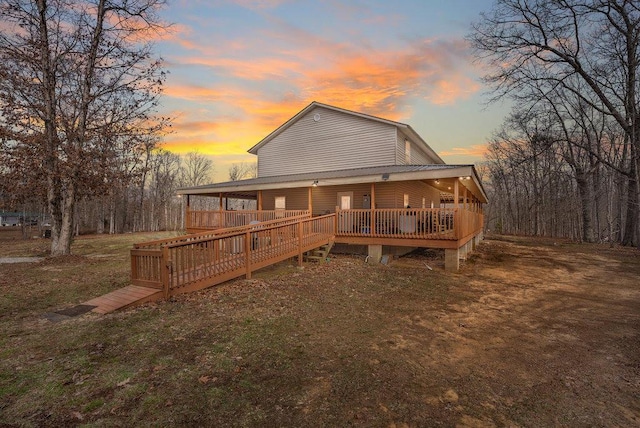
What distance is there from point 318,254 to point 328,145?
8.78m

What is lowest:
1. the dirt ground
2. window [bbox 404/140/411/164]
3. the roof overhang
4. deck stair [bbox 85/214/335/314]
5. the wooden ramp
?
the dirt ground

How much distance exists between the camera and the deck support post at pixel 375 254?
38.9ft

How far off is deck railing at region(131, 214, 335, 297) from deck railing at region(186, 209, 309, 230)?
433 cm

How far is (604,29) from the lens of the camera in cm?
1472

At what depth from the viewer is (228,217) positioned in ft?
52.4

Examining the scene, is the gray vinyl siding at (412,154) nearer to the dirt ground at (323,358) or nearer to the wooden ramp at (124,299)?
the dirt ground at (323,358)

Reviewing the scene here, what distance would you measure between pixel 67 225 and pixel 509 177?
4588cm

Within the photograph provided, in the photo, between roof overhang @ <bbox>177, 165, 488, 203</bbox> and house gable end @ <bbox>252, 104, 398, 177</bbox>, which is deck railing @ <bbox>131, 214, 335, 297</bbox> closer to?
roof overhang @ <bbox>177, 165, 488, 203</bbox>

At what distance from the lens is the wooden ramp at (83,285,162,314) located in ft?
18.6

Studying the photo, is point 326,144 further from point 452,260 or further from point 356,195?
point 452,260

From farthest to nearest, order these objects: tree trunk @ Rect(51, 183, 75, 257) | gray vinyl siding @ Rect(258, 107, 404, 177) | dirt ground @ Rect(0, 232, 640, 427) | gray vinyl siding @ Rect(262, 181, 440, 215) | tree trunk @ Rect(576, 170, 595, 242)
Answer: tree trunk @ Rect(576, 170, 595, 242) < gray vinyl siding @ Rect(258, 107, 404, 177) < gray vinyl siding @ Rect(262, 181, 440, 215) < tree trunk @ Rect(51, 183, 75, 257) < dirt ground @ Rect(0, 232, 640, 427)

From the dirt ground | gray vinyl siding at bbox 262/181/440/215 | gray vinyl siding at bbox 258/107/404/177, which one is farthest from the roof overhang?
the dirt ground

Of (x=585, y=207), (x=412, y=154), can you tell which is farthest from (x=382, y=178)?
(x=585, y=207)

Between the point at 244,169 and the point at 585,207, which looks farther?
the point at 244,169
